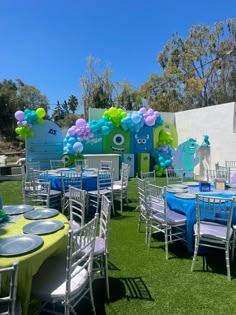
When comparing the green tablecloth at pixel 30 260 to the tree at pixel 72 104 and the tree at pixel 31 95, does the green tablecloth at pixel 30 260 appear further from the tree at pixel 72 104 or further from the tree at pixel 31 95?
the tree at pixel 72 104

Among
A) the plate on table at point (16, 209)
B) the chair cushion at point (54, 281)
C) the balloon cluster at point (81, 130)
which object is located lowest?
the chair cushion at point (54, 281)

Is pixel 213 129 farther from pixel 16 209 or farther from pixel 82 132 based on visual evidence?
pixel 16 209

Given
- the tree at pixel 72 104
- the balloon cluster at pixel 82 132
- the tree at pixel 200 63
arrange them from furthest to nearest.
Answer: the tree at pixel 72 104 → the tree at pixel 200 63 → the balloon cluster at pixel 82 132

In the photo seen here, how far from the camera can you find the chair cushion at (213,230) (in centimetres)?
267

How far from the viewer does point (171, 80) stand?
19.2 m

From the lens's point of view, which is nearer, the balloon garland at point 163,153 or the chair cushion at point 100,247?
the chair cushion at point 100,247

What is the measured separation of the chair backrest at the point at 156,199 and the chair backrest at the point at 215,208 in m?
0.50

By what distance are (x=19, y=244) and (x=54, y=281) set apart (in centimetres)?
36

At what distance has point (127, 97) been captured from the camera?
2003 cm

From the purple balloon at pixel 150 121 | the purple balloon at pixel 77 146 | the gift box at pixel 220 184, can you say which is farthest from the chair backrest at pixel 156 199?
the purple balloon at pixel 150 121

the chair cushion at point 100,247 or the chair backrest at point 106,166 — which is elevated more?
the chair backrest at point 106,166

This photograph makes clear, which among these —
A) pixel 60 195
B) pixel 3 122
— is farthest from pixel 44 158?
pixel 3 122

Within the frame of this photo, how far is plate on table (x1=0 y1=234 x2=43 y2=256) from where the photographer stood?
1.64 metres

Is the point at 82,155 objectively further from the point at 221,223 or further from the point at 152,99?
the point at 152,99
